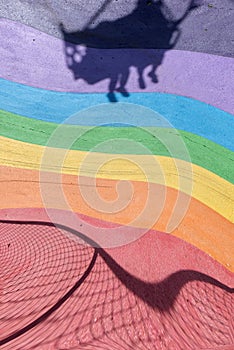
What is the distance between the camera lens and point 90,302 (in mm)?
4832

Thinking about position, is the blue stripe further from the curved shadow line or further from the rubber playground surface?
the curved shadow line

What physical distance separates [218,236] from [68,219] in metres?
2.62

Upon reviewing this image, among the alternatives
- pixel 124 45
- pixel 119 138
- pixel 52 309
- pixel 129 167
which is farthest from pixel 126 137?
pixel 52 309

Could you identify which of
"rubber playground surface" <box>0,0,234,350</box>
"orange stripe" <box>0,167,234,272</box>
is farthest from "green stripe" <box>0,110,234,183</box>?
"orange stripe" <box>0,167,234,272</box>

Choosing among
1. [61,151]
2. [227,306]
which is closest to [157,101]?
[61,151]

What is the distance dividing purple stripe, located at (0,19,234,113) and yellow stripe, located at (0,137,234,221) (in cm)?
122

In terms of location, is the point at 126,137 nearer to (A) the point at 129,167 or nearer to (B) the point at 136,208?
(A) the point at 129,167

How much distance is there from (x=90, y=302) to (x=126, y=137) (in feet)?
9.97

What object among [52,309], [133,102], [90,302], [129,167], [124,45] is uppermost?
[124,45]

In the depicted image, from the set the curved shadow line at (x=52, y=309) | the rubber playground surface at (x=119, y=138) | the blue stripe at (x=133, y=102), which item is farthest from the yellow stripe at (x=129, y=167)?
the curved shadow line at (x=52, y=309)

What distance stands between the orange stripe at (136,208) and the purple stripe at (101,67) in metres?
1.75

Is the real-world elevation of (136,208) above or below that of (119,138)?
below

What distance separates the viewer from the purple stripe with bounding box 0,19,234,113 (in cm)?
A: 634

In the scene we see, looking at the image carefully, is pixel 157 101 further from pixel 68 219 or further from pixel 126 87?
pixel 68 219
